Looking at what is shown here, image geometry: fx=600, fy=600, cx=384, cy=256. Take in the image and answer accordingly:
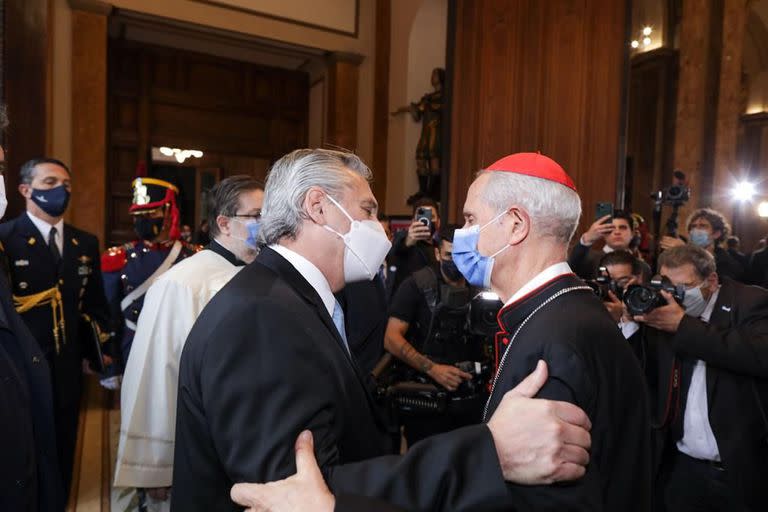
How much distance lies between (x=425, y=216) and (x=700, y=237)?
1.91 m

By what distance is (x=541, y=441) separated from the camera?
3.15 ft

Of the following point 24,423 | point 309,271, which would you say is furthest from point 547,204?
point 24,423

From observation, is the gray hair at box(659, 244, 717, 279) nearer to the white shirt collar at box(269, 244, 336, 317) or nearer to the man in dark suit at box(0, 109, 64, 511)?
the white shirt collar at box(269, 244, 336, 317)

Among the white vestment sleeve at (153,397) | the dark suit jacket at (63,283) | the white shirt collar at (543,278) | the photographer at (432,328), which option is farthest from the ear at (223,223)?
the white shirt collar at (543,278)

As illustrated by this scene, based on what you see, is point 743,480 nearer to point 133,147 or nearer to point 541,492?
point 541,492

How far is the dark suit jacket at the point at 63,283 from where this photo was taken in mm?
3160

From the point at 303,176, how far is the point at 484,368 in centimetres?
188

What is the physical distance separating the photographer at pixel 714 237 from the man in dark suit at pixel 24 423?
156 inches

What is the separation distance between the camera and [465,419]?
3.08m

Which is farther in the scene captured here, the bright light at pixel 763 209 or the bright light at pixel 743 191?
the bright light at pixel 763 209

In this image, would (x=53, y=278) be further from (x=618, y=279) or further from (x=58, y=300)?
(x=618, y=279)

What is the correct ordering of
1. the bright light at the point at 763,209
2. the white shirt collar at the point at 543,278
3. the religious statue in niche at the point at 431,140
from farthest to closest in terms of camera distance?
1. the religious statue in niche at the point at 431,140
2. the bright light at the point at 763,209
3. the white shirt collar at the point at 543,278

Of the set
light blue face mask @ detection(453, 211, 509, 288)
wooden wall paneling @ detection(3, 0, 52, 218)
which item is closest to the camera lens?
light blue face mask @ detection(453, 211, 509, 288)

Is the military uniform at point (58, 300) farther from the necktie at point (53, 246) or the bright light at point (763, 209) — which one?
the bright light at point (763, 209)
